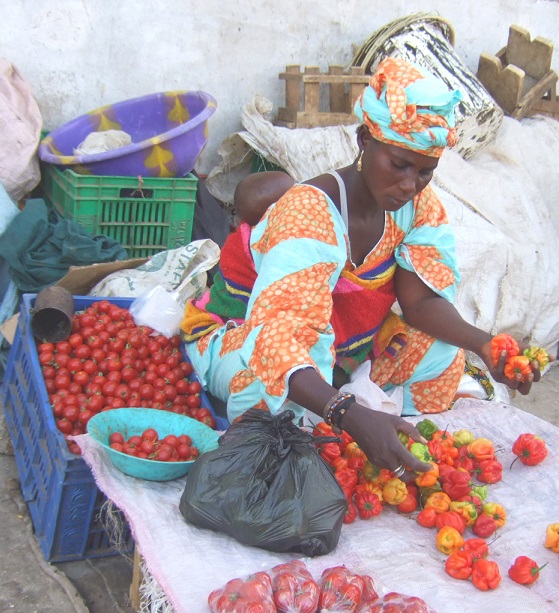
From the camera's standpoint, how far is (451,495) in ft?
8.18

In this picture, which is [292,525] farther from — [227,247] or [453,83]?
[453,83]

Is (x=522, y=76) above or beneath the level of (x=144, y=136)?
above

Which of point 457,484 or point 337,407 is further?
point 457,484

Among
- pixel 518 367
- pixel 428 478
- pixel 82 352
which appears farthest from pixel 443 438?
pixel 82 352

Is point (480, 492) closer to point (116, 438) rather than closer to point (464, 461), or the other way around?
point (464, 461)

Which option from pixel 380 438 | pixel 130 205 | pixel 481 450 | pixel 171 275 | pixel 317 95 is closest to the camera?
pixel 380 438

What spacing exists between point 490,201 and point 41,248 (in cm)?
297

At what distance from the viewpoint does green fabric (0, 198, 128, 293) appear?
3.78 m

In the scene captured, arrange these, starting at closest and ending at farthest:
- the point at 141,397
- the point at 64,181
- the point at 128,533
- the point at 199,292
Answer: the point at 128,533 < the point at 141,397 < the point at 199,292 < the point at 64,181

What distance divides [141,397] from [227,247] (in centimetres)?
70

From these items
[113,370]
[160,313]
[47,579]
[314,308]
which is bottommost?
[47,579]

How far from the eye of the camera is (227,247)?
3.04 metres

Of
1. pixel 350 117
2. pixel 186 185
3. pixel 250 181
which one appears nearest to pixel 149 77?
pixel 186 185

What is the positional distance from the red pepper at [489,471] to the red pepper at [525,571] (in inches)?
19.3
